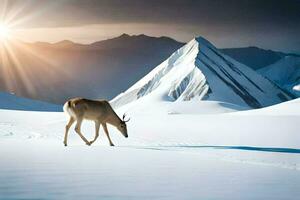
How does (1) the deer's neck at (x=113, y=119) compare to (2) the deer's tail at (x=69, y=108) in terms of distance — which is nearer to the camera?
(2) the deer's tail at (x=69, y=108)

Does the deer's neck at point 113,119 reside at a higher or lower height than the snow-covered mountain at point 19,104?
lower

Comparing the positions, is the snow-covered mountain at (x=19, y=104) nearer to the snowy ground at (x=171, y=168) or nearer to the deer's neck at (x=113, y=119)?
the deer's neck at (x=113, y=119)

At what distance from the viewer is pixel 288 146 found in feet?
81.1

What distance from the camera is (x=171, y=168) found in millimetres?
15578

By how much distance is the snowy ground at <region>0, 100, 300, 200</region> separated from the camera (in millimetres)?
10883

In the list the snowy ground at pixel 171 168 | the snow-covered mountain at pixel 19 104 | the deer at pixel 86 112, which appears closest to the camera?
the snowy ground at pixel 171 168

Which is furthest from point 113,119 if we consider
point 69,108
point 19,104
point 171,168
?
point 19,104

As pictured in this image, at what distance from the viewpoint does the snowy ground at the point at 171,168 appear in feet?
35.7

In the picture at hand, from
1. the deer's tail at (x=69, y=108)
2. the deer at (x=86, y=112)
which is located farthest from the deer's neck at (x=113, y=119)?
the deer's tail at (x=69, y=108)

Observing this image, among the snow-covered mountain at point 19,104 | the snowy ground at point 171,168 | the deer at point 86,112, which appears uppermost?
the snow-covered mountain at point 19,104

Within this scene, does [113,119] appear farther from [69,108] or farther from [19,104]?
[19,104]

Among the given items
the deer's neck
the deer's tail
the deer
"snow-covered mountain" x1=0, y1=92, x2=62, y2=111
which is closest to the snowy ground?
the deer's neck

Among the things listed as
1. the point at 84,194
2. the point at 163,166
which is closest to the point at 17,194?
the point at 84,194

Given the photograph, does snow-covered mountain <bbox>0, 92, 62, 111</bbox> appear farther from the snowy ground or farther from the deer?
the deer
